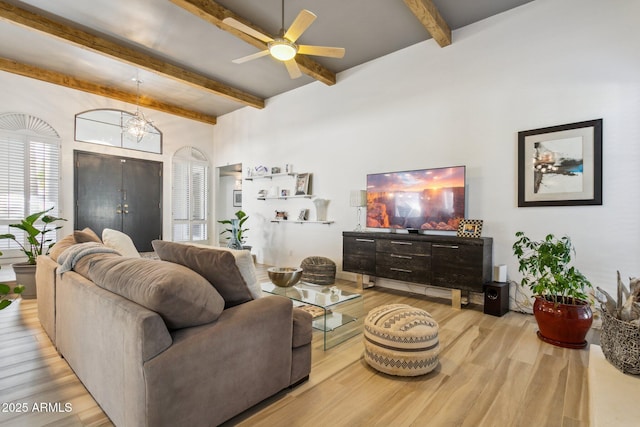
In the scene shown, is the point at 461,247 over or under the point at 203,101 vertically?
under

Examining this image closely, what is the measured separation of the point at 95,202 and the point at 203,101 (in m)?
2.92

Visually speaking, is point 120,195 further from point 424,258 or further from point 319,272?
point 424,258

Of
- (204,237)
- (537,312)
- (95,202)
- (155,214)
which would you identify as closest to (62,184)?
(95,202)

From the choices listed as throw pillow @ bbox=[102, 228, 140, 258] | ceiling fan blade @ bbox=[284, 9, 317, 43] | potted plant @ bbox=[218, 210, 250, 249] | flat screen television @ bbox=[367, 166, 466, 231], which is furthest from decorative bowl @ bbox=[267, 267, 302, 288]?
potted plant @ bbox=[218, 210, 250, 249]

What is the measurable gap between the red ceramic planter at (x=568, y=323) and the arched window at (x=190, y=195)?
6.79m

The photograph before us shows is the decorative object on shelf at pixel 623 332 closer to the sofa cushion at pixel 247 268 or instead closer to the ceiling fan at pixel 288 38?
the sofa cushion at pixel 247 268

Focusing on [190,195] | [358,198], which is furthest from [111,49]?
[358,198]

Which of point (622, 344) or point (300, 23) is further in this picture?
point (300, 23)

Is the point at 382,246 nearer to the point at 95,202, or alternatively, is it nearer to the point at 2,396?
the point at 2,396

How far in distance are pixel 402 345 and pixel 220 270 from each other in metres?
1.28

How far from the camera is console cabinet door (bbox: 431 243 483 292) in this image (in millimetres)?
3328

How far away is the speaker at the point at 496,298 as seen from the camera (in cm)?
324

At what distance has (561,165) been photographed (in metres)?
3.17

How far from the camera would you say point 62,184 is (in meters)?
5.44
